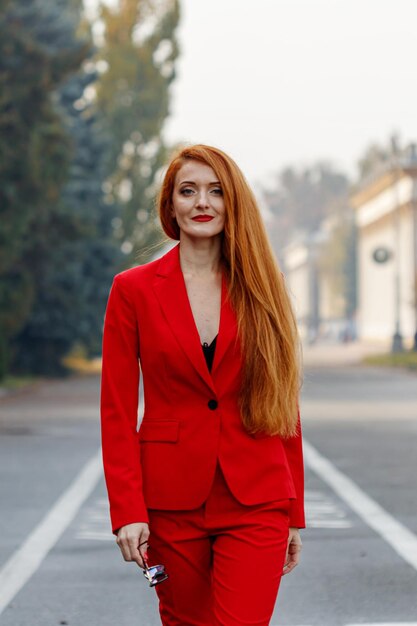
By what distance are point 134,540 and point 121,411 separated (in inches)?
14.8

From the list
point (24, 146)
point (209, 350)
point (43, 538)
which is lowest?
point (43, 538)

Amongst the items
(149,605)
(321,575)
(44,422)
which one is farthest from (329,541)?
(44,422)

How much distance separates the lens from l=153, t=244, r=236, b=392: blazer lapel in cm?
453

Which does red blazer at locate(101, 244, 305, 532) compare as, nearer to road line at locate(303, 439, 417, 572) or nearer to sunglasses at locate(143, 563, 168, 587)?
sunglasses at locate(143, 563, 168, 587)

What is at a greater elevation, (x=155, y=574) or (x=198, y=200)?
(x=198, y=200)

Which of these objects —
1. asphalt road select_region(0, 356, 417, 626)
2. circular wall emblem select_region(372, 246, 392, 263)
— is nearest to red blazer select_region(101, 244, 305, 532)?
asphalt road select_region(0, 356, 417, 626)

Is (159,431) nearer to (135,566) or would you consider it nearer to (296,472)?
(296,472)

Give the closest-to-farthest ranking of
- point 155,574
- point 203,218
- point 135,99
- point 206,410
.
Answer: point 155,574, point 206,410, point 203,218, point 135,99

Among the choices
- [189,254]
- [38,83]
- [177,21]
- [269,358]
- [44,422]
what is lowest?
[44,422]

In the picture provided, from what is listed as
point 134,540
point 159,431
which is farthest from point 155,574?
point 159,431

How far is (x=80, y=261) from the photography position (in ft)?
146

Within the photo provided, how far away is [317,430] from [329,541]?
36.5 ft

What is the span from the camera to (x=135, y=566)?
32.0 feet

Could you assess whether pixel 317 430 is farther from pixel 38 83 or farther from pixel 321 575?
pixel 38 83
